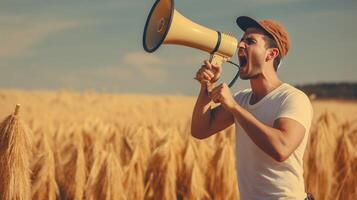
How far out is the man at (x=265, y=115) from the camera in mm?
2119

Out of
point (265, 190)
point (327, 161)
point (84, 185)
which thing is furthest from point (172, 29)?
point (327, 161)

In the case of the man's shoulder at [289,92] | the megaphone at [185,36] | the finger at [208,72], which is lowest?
the man's shoulder at [289,92]

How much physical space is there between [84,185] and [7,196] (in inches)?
73.8

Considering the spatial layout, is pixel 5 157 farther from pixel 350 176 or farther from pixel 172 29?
pixel 350 176

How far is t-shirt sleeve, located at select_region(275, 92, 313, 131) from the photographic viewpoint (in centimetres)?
217

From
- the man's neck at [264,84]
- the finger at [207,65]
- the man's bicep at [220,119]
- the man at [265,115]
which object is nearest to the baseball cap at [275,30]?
the man at [265,115]

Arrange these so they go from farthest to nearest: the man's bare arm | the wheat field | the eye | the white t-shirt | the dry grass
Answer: the wheat field < the dry grass < the eye < the white t-shirt < the man's bare arm

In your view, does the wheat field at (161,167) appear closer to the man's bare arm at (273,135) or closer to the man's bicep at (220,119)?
the man's bicep at (220,119)

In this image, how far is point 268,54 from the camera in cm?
237

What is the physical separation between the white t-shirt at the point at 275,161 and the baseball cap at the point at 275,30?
17cm

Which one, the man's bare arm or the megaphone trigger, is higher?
the megaphone trigger

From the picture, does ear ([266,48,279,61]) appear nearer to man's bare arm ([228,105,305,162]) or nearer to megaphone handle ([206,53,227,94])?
megaphone handle ([206,53,227,94])

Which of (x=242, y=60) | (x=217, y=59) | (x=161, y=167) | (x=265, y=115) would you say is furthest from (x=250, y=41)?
(x=161, y=167)

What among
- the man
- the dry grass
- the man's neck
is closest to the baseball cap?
the man
